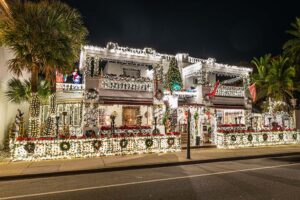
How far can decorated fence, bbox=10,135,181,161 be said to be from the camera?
35.2 feet

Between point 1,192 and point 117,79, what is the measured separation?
10.1m

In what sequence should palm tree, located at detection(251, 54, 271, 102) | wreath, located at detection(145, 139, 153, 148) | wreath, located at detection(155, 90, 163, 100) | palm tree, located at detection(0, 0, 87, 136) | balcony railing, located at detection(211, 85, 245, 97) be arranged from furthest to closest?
palm tree, located at detection(251, 54, 271, 102) < balcony railing, located at detection(211, 85, 245, 97) < wreath, located at detection(155, 90, 163, 100) < wreath, located at detection(145, 139, 153, 148) < palm tree, located at detection(0, 0, 87, 136)

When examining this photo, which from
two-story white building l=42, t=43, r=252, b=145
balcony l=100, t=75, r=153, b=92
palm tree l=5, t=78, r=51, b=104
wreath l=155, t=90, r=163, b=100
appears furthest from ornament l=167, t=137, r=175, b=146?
palm tree l=5, t=78, r=51, b=104

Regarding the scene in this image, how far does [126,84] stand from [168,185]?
9984mm

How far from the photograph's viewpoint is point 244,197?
17.3 ft

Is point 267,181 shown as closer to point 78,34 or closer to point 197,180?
point 197,180

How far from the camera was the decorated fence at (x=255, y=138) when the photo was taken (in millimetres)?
15367

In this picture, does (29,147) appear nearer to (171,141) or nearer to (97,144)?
(97,144)

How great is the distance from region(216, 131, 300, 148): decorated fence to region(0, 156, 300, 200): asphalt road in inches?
263

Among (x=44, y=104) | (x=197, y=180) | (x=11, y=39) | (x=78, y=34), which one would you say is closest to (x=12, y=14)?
(x=11, y=39)

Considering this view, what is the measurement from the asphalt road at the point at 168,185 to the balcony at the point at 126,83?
7.64m

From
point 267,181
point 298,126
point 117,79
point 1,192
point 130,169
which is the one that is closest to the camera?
point 1,192

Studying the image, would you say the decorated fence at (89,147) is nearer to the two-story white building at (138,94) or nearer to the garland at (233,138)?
the two-story white building at (138,94)

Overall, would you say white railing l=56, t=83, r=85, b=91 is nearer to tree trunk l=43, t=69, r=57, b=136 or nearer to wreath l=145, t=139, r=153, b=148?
tree trunk l=43, t=69, r=57, b=136
